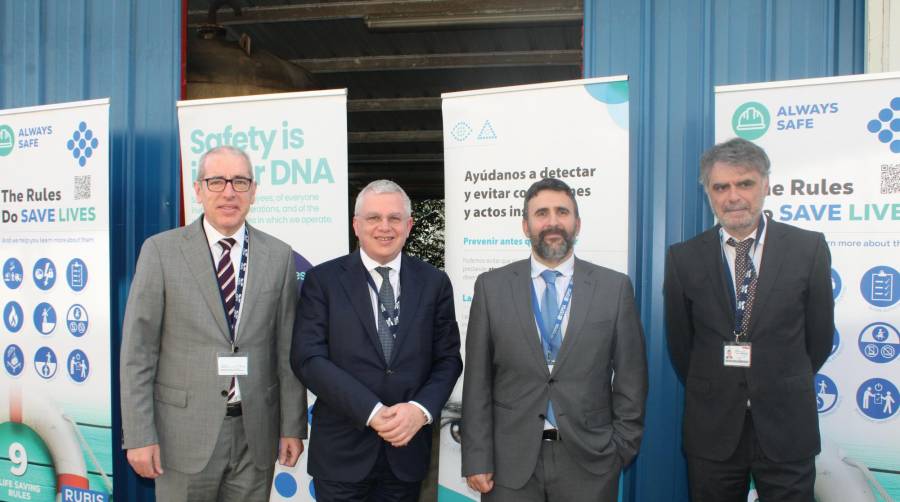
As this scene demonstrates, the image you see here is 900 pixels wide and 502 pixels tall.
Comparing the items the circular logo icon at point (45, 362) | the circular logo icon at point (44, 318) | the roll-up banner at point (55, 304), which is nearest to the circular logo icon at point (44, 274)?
the roll-up banner at point (55, 304)

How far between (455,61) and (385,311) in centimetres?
458

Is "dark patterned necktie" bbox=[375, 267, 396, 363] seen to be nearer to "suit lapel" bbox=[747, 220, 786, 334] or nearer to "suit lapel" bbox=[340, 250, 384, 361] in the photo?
"suit lapel" bbox=[340, 250, 384, 361]

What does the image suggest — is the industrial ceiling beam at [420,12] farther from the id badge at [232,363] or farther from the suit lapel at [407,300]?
the id badge at [232,363]

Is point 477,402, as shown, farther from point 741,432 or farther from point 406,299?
point 741,432

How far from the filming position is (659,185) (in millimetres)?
2996

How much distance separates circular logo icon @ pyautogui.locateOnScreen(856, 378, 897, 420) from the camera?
8.26ft

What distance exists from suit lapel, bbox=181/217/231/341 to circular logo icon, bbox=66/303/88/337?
62.3 inches

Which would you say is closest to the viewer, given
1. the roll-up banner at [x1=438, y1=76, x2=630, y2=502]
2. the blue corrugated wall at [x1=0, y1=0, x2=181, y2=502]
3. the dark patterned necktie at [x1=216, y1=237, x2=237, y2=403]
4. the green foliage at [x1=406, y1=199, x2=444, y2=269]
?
the dark patterned necktie at [x1=216, y1=237, x2=237, y2=403]

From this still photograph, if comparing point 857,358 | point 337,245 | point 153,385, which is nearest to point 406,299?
point 153,385

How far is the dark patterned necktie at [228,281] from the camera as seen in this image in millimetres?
2111

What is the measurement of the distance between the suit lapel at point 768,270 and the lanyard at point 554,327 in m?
0.62

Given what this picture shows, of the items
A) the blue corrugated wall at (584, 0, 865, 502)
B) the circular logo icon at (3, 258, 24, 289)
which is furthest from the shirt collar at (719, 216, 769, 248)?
the circular logo icon at (3, 258, 24, 289)

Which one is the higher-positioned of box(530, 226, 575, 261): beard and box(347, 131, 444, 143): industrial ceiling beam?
box(347, 131, 444, 143): industrial ceiling beam

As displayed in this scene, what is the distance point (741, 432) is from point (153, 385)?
6.55ft
